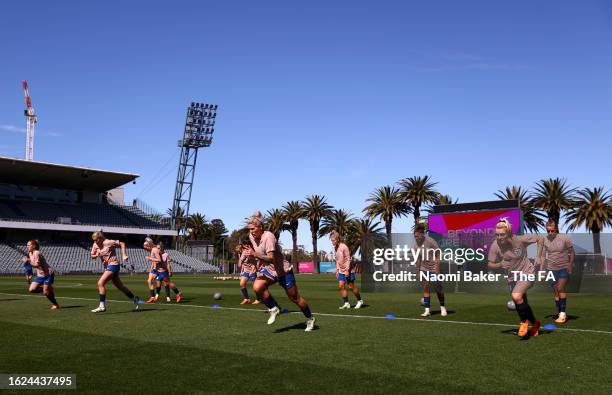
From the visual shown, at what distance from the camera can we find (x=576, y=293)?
26.5 m

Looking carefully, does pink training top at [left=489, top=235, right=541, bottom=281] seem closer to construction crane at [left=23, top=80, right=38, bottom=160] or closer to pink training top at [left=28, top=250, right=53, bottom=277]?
pink training top at [left=28, top=250, right=53, bottom=277]

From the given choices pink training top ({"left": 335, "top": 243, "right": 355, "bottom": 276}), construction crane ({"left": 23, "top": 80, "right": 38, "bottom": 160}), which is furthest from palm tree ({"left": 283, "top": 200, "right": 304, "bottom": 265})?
pink training top ({"left": 335, "top": 243, "right": 355, "bottom": 276})

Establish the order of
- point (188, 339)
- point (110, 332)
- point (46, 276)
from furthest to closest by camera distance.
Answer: point (46, 276) < point (110, 332) < point (188, 339)

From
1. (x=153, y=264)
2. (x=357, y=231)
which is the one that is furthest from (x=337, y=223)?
(x=153, y=264)

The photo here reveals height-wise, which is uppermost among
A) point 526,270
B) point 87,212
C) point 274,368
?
point 87,212

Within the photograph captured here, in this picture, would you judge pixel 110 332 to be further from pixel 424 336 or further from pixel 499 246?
pixel 499 246

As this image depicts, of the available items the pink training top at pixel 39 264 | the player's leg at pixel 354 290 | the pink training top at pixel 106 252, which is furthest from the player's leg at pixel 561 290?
the pink training top at pixel 39 264

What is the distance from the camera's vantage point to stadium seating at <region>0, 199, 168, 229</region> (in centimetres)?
7700

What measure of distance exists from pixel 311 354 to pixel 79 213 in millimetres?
82741

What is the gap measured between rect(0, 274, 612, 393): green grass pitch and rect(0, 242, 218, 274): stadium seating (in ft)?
192

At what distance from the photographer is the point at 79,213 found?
277 feet

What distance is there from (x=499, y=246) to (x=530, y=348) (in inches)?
87.6

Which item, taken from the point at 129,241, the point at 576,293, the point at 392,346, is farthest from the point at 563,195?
the point at 392,346

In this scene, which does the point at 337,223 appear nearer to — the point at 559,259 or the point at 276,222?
the point at 276,222
